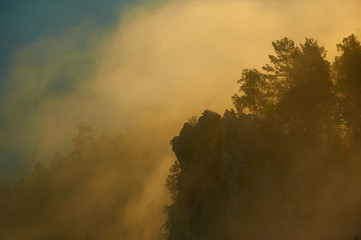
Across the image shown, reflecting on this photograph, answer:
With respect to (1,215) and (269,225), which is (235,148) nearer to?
(269,225)

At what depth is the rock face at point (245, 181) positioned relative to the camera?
52.2 m

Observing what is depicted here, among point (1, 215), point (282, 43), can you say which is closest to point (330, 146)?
point (282, 43)

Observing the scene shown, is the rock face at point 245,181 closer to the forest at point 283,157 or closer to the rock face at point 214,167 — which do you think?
the rock face at point 214,167

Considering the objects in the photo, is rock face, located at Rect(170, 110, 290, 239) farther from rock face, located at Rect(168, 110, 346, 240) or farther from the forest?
the forest

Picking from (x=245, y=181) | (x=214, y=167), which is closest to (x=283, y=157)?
(x=245, y=181)

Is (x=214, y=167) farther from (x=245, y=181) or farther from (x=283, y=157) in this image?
(x=283, y=157)

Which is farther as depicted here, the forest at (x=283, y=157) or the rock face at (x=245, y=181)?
the rock face at (x=245, y=181)

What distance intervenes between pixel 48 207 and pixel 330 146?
145 m

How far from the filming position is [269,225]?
53438 mm

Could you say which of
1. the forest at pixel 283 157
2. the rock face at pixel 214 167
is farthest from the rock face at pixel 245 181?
the forest at pixel 283 157

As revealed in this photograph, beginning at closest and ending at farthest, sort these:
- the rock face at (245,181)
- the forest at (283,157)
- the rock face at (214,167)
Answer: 1. the forest at (283,157)
2. the rock face at (245,181)
3. the rock face at (214,167)

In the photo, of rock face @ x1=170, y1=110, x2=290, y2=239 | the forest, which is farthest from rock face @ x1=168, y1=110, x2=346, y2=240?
the forest

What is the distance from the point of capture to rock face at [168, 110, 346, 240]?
52250mm

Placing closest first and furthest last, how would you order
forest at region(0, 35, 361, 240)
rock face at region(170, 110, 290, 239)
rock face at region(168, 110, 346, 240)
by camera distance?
forest at region(0, 35, 361, 240) → rock face at region(168, 110, 346, 240) → rock face at region(170, 110, 290, 239)
